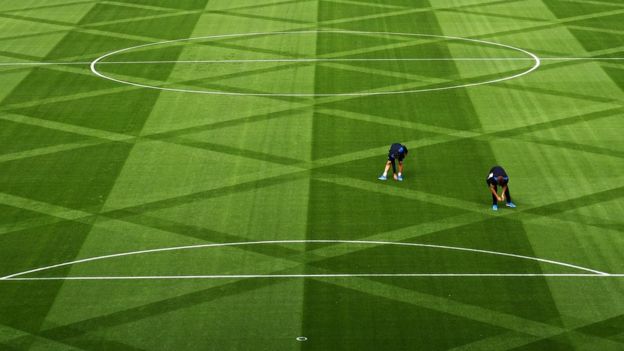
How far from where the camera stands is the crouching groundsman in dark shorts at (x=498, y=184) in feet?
105

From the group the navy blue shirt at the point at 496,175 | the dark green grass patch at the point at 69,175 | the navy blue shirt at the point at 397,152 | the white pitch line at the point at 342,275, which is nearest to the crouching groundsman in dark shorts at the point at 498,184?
the navy blue shirt at the point at 496,175

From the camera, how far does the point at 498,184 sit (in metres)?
32.8

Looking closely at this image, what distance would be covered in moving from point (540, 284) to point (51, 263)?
13.1 meters

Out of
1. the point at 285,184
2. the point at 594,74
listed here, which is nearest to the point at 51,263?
the point at 285,184

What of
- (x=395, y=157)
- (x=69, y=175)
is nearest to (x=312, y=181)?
(x=395, y=157)

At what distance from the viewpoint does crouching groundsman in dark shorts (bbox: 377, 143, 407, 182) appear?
34.3 metres

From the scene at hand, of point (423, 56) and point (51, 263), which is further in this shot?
point (423, 56)

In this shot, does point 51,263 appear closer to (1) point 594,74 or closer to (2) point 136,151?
(2) point 136,151

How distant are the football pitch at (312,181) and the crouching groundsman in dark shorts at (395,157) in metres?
0.25

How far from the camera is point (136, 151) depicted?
3797cm

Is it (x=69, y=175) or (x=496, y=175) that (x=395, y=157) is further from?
(x=69, y=175)

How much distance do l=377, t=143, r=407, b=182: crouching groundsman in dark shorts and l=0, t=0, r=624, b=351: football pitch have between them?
0.83ft

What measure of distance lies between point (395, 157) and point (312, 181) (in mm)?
2821

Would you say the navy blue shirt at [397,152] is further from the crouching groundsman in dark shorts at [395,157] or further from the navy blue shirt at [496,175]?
the navy blue shirt at [496,175]
